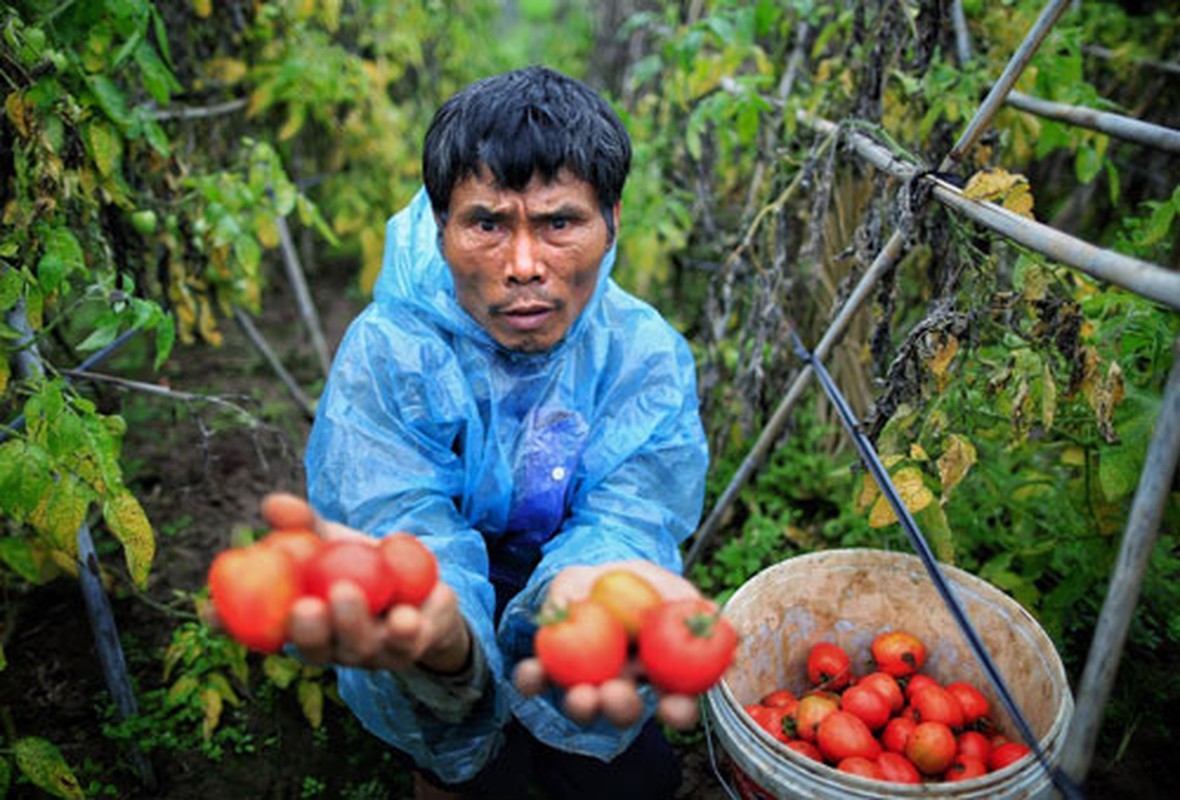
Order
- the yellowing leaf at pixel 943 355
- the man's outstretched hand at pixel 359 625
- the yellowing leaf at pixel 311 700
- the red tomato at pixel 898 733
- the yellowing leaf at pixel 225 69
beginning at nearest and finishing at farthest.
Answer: the man's outstretched hand at pixel 359 625, the yellowing leaf at pixel 943 355, the red tomato at pixel 898 733, the yellowing leaf at pixel 311 700, the yellowing leaf at pixel 225 69

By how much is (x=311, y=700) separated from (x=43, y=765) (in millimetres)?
650

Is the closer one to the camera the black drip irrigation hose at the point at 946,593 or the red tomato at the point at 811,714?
the black drip irrigation hose at the point at 946,593

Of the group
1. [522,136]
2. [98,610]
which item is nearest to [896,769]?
[522,136]

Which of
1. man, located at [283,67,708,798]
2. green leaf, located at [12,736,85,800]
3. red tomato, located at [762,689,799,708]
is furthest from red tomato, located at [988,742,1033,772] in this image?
green leaf, located at [12,736,85,800]

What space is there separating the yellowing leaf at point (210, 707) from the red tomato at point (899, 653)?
163 cm

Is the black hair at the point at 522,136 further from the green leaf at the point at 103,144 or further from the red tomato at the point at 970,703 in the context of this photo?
the red tomato at the point at 970,703

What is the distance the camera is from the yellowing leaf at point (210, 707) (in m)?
2.12

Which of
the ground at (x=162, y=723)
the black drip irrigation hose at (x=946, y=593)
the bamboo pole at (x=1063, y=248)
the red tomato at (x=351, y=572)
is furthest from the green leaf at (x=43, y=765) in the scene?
the bamboo pole at (x=1063, y=248)

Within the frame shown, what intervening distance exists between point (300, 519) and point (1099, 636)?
1106 mm

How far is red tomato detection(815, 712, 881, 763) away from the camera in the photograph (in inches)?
65.7

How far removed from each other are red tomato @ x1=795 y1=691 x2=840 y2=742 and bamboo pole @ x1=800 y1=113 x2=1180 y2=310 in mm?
1008

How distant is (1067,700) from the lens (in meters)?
1.50

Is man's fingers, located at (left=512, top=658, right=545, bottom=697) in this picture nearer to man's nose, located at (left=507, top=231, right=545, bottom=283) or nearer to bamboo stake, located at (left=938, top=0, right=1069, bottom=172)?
man's nose, located at (left=507, top=231, right=545, bottom=283)

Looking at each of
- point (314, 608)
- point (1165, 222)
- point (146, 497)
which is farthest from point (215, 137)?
point (1165, 222)
